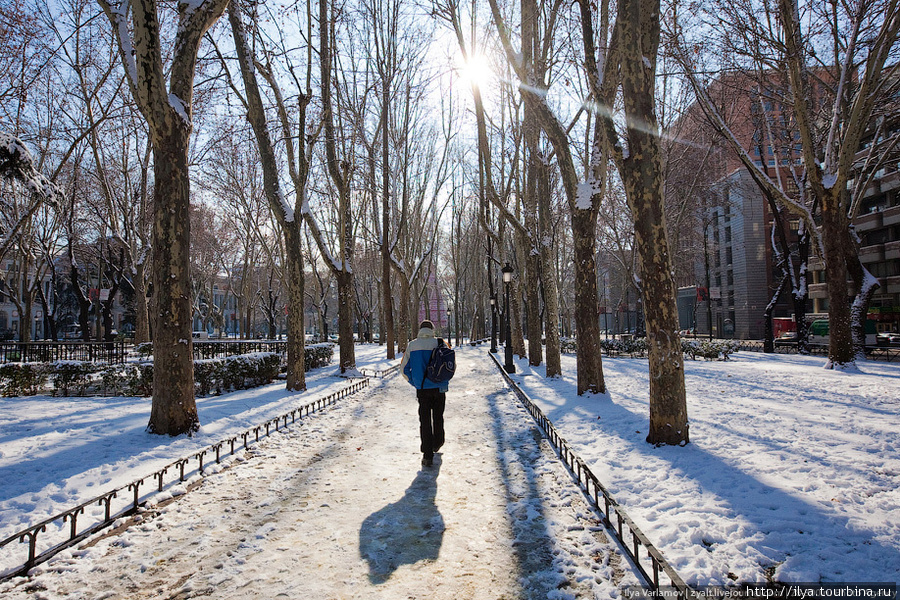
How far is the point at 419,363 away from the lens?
5.74 metres

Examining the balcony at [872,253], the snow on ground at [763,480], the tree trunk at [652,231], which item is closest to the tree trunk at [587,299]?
the snow on ground at [763,480]

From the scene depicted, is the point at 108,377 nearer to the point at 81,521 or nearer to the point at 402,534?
the point at 81,521

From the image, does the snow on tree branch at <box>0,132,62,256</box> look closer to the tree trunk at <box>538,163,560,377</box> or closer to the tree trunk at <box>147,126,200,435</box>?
the tree trunk at <box>147,126,200,435</box>

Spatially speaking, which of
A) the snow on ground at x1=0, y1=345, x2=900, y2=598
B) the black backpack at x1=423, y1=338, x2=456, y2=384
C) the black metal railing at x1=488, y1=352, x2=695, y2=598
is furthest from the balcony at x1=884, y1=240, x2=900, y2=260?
the black backpack at x1=423, y1=338, x2=456, y2=384

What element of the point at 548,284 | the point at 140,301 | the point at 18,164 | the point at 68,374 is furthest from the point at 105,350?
the point at 548,284

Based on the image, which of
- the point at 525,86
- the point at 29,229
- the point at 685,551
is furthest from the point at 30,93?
the point at 685,551

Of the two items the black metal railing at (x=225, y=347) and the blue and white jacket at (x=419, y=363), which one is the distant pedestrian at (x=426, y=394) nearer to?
the blue and white jacket at (x=419, y=363)

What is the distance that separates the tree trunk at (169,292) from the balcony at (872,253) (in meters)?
42.6

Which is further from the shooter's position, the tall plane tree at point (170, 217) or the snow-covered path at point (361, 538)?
the tall plane tree at point (170, 217)

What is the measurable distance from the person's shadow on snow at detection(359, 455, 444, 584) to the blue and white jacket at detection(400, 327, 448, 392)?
1.30 metres

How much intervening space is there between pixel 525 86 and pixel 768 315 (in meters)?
22.0

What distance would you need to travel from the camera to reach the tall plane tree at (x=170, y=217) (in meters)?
6.76

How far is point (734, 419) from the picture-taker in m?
7.21

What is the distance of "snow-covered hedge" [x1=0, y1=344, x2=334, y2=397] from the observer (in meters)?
10.9
